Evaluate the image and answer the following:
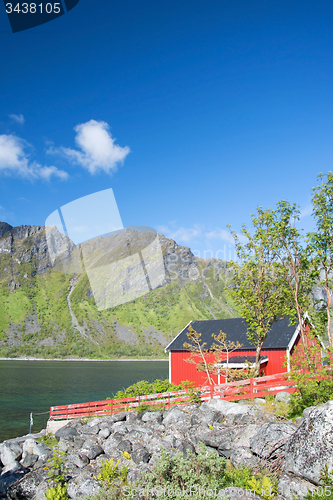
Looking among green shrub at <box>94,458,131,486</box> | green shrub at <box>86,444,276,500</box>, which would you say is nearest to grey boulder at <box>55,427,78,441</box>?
green shrub at <box>94,458,131,486</box>

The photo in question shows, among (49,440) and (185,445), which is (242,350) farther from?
(185,445)

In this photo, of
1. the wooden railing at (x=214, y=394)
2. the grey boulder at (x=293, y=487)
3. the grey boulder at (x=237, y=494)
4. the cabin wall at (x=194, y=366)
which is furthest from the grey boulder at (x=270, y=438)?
the cabin wall at (x=194, y=366)

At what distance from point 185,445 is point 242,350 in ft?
45.1

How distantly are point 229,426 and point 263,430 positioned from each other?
2.50 m

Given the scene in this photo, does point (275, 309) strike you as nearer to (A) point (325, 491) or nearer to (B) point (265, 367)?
(B) point (265, 367)


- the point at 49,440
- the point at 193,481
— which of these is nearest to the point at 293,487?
the point at 193,481

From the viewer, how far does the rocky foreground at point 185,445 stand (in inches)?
304

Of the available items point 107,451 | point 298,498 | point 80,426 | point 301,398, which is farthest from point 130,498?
point 80,426

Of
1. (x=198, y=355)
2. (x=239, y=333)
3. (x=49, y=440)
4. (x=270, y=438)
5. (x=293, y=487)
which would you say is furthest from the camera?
(x=239, y=333)

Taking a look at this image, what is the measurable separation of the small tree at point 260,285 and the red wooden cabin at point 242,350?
308cm

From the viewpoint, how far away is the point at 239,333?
86.0 ft

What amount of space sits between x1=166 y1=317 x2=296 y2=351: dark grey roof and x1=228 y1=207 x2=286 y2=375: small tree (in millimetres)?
5075

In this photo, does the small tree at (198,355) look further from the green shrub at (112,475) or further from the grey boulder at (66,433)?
the green shrub at (112,475)

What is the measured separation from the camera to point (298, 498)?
7336mm
